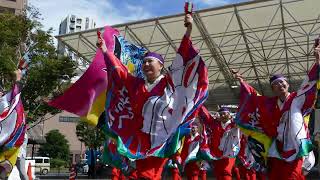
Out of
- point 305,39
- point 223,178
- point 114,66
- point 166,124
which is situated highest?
point 305,39

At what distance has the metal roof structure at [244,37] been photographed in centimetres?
1789

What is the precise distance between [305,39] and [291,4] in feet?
9.86

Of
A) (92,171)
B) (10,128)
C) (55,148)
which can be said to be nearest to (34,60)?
(92,171)

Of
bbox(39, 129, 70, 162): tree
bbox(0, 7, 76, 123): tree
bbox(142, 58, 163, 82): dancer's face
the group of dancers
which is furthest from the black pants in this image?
bbox(39, 129, 70, 162): tree

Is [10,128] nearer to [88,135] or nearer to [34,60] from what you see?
[34,60]

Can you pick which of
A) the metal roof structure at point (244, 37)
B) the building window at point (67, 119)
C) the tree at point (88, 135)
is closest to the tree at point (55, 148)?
the tree at point (88, 135)

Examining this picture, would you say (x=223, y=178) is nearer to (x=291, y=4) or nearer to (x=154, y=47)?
(x=291, y=4)

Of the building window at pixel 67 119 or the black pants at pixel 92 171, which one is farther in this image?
the building window at pixel 67 119

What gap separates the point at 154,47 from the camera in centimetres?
2164

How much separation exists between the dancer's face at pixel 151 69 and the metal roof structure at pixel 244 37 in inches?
535

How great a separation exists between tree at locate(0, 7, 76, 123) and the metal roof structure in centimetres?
382

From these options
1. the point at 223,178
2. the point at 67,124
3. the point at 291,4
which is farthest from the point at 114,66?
the point at 67,124

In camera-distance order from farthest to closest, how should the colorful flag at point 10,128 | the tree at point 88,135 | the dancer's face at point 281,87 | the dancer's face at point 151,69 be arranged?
1. the tree at point 88,135
2. the colorful flag at point 10,128
3. the dancer's face at point 281,87
4. the dancer's face at point 151,69

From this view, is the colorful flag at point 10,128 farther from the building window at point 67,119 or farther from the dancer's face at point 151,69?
the building window at point 67,119
